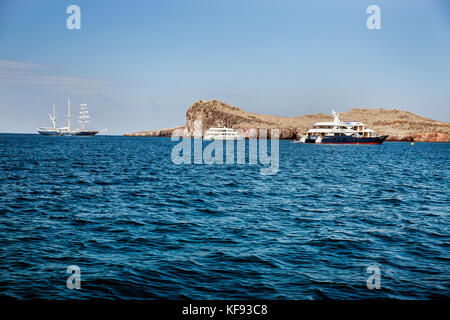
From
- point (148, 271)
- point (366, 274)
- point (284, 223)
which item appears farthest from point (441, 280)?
point (148, 271)

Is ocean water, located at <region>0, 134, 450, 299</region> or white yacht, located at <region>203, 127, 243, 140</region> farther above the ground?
white yacht, located at <region>203, 127, 243, 140</region>

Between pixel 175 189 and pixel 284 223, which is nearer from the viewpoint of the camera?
pixel 284 223

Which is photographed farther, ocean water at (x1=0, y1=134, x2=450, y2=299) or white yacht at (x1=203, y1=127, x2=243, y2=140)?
white yacht at (x1=203, y1=127, x2=243, y2=140)

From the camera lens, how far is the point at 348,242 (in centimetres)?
1259

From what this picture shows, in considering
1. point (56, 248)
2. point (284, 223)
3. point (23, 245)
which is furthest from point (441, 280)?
point (23, 245)

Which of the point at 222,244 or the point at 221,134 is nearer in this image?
the point at 222,244

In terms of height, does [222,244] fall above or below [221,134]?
below

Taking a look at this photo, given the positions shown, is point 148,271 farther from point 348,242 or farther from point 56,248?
point 348,242

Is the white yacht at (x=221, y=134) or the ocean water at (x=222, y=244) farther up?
the white yacht at (x=221, y=134)

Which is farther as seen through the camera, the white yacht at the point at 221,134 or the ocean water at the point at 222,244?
the white yacht at the point at 221,134

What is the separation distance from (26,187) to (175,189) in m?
10.4
